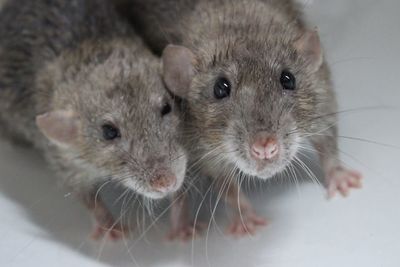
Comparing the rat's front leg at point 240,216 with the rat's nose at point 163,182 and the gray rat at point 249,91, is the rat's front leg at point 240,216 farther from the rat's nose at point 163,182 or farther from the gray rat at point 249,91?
the rat's nose at point 163,182

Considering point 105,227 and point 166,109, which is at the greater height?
point 166,109

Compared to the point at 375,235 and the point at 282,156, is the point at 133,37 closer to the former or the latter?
the point at 282,156

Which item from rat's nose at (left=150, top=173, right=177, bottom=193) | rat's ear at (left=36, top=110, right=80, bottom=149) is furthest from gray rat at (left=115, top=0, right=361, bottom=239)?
rat's ear at (left=36, top=110, right=80, bottom=149)

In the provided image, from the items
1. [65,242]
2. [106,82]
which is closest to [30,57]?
[106,82]

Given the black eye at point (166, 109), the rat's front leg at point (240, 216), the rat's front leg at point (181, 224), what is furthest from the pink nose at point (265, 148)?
the rat's front leg at point (181, 224)

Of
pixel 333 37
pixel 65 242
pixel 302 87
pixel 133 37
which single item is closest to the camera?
pixel 302 87

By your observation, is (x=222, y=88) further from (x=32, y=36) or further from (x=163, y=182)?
(x=32, y=36)

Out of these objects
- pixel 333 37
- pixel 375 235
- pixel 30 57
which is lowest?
pixel 375 235

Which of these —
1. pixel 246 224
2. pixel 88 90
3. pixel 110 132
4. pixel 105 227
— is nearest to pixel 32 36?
pixel 88 90
